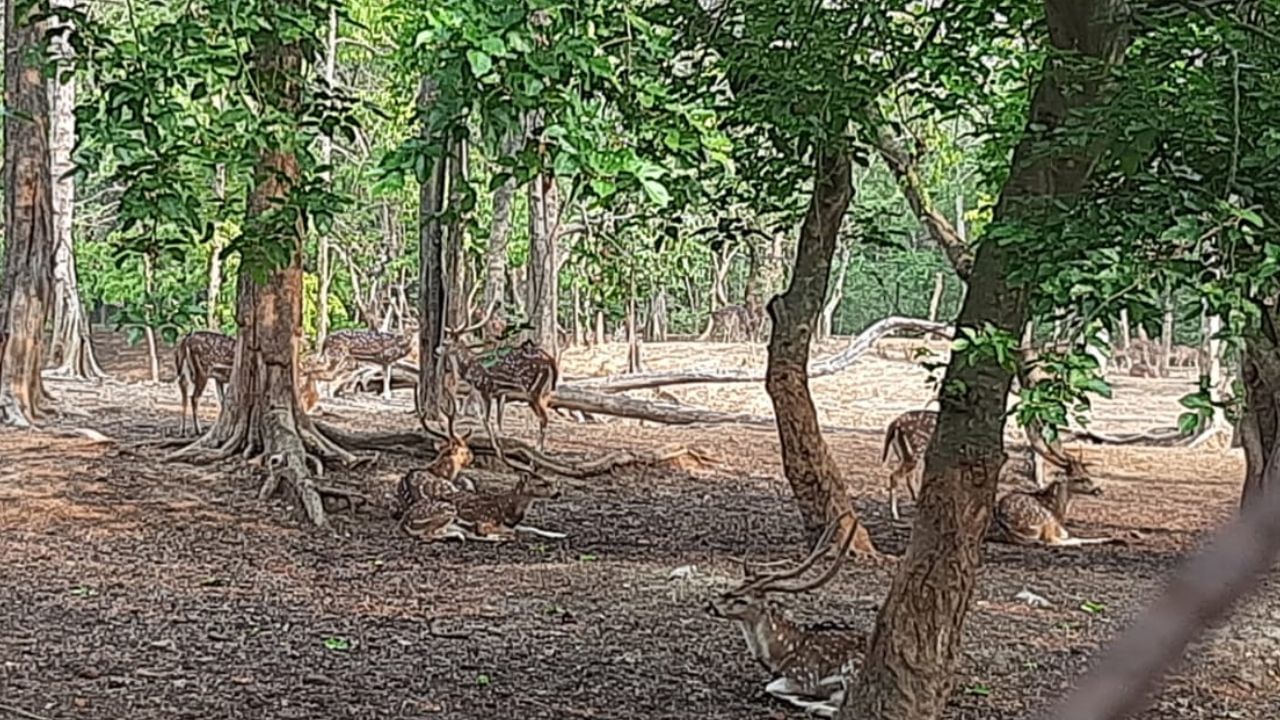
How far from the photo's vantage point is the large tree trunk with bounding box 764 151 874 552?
7.22 metres

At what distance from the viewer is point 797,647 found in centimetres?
513

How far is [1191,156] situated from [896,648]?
5.42 ft

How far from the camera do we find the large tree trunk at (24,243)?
11875 millimetres

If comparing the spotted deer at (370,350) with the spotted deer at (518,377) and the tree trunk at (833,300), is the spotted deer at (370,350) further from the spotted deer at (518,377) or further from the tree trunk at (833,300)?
the tree trunk at (833,300)

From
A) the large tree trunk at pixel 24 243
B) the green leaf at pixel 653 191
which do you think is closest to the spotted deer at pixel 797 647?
the green leaf at pixel 653 191

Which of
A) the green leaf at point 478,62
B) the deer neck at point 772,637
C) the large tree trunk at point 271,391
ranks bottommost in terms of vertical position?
the deer neck at point 772,637

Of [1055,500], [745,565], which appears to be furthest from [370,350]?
[745,565]

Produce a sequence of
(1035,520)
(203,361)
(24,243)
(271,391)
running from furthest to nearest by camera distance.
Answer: (24,243), (203,361), (271,391), (1035,520)

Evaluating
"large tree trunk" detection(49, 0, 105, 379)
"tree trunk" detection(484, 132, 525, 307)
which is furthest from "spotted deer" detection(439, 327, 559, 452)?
"large tree trunk" detection(49, 0, 105, 379)

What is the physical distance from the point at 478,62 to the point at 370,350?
13726mm

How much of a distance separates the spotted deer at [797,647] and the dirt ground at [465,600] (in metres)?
0.11

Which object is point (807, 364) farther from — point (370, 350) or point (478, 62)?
point (370, 350)

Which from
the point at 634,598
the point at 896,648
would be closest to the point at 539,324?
the point at 634,598

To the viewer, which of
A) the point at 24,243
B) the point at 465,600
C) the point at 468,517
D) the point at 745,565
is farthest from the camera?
the point at 24,243
